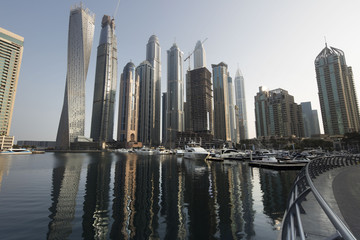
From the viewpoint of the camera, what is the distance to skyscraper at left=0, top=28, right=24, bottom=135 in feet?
530

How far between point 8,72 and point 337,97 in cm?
33780

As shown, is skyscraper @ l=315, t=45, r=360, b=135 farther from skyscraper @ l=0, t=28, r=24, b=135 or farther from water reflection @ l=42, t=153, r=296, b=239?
skyscraper @ l=0, t=28, r=24, b=135

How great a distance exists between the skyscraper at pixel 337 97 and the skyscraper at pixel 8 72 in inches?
12841

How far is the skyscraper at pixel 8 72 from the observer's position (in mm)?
161625

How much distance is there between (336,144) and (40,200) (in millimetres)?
211317

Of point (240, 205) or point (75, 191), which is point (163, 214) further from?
point (75, 191)

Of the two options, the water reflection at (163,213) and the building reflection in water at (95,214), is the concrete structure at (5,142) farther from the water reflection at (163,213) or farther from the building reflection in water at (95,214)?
the building reflection in water at (95,214)

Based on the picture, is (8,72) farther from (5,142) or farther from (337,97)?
(337,97)

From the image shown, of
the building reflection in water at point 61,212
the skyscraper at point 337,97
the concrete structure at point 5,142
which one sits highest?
the skyscraper at point 337,97

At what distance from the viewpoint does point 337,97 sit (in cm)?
18325

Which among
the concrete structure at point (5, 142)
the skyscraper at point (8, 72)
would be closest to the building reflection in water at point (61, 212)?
the concrete structure at point (5, 142)

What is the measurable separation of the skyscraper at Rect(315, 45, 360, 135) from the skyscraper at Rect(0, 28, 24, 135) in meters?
326

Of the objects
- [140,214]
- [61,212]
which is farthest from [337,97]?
[61,212]

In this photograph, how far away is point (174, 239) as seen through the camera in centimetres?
1029
